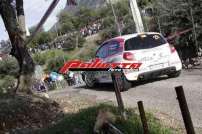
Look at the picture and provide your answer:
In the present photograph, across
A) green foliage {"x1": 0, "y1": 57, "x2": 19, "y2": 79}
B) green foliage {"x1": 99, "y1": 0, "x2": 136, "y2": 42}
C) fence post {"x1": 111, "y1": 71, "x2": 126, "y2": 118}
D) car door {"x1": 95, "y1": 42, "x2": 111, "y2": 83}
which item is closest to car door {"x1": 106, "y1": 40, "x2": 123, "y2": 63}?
car door {"x1": 95, "y1": 42, "x2": 111, "y2": 83}

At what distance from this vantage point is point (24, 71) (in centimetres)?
1287

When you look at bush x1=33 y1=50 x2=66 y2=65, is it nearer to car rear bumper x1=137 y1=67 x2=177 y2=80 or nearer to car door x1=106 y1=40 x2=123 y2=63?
car door x1=106 y1=40 x2=123 y2=63

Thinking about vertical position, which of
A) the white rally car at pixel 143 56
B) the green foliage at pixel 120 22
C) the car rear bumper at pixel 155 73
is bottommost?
the car rear bumper at pixel 155 73

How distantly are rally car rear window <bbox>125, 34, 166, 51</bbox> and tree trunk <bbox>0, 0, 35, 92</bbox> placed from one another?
147 inches

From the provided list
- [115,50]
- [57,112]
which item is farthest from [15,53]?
[115,50]

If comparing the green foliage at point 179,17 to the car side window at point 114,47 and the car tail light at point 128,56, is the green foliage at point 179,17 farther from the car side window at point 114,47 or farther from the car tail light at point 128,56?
the car tail light at point 128,56

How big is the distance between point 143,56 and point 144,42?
61 cm

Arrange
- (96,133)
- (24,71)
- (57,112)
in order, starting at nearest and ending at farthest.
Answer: (96,133) < (57,112) < (24,71)

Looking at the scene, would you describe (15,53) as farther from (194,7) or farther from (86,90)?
(194,7)

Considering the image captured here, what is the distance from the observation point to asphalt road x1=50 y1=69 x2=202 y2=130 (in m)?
10.4

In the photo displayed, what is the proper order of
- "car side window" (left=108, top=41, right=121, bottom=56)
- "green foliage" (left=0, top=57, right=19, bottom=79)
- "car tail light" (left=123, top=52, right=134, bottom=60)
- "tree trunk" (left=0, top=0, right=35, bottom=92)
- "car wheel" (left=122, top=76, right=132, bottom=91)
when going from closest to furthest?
"tree trunk" (left=0, top=0, right=35, bottom=92)
"car wheel" (left=122, top=76, right=132, bottom=91)
"car tail light" (left=123, top=52, right=134, bottom=60)
"car side window" (left=108, top=41, right=121, bottom=56)
"green foliage" (left=0, top=57, right=19, bottom=79)

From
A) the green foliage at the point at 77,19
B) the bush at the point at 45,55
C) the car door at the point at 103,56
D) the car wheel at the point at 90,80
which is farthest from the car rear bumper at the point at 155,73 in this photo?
the green foliage at the point at 77,19

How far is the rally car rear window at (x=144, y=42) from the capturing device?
1577 cm

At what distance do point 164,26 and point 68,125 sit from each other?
1806 centimetres
